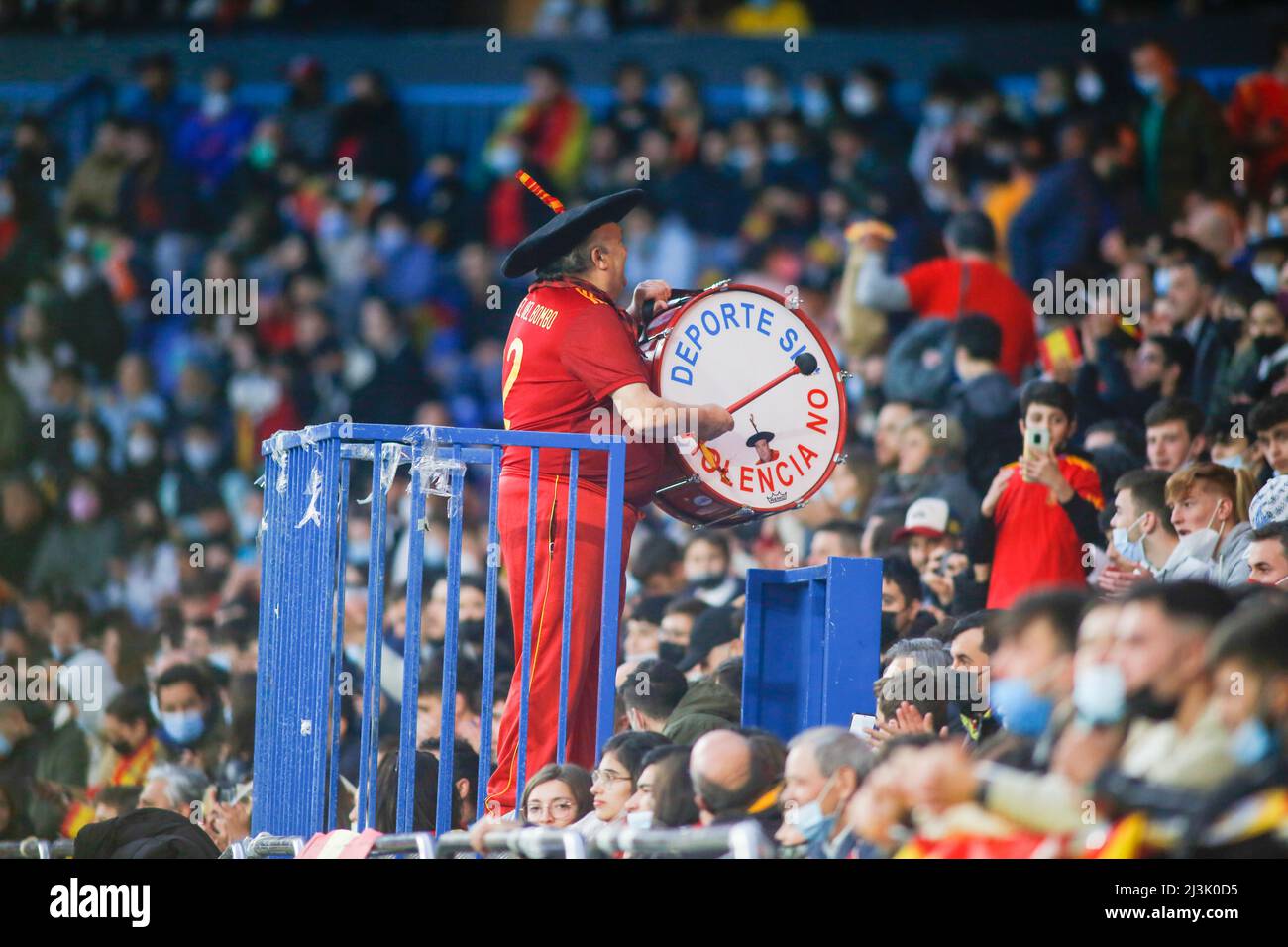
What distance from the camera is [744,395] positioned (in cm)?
530

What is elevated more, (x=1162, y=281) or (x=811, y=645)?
(x=1162, y=281)

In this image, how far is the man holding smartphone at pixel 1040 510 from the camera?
597 centimetres

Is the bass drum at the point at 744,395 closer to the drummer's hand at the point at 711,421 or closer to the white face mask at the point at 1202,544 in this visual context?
the drummer's hand at the point at 711,421

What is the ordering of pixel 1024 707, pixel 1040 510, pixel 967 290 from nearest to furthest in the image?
pixel 1024 707
pixel 1040 510
pixel 967 290

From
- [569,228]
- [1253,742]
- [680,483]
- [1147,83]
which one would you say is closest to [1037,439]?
[680,483]

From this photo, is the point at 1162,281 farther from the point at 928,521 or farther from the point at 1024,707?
the point at 1024,707

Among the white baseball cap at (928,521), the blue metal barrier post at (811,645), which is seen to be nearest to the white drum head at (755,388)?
the blue metal barrier post at (811,645)

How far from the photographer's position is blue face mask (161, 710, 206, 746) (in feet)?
24.2

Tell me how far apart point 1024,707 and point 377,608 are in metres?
1.89

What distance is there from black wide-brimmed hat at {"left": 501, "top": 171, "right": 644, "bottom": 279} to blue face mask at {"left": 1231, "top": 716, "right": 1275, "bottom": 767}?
107 inches

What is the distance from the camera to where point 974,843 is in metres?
3.21

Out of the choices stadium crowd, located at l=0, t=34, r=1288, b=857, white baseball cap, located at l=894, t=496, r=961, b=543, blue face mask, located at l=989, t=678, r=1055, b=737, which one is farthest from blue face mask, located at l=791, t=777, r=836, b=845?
white baseball cap, located at l=894, t=496, r=961, b=543

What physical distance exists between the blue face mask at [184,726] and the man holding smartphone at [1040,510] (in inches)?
119
